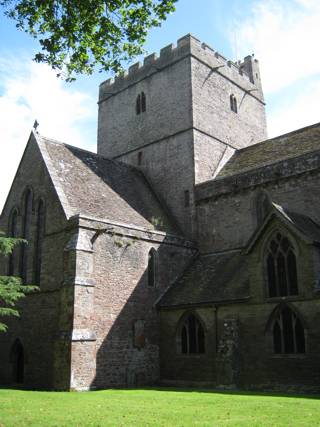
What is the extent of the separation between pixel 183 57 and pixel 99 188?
11.6m

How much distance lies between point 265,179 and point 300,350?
30.8 ft

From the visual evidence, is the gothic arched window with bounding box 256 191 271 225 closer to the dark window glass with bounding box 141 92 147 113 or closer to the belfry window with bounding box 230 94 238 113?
the belfry window with bounding box 230 94 238 113

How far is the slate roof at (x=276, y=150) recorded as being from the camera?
25703 mm

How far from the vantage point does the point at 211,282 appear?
23469 millimetres

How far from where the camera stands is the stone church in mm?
19656

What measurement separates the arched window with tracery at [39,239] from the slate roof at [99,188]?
1.75 meters

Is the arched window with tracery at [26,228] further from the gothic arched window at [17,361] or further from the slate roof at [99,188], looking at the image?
the gothic arched window at [17,361]

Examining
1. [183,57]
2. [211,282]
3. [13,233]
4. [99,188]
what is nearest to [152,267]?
[211,282]

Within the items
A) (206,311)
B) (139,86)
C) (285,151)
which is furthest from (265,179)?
(139,86)

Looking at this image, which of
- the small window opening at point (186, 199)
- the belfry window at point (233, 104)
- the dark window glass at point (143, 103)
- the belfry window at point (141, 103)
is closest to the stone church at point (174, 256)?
the small window opening at point (186, 199)

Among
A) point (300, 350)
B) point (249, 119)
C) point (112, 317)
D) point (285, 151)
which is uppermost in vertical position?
point (249, 119)

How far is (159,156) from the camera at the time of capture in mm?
31094

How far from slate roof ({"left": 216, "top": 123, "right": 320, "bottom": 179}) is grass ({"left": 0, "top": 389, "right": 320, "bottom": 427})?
13638 mm

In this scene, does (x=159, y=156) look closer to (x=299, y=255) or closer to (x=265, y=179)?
(x=265, y=179)
